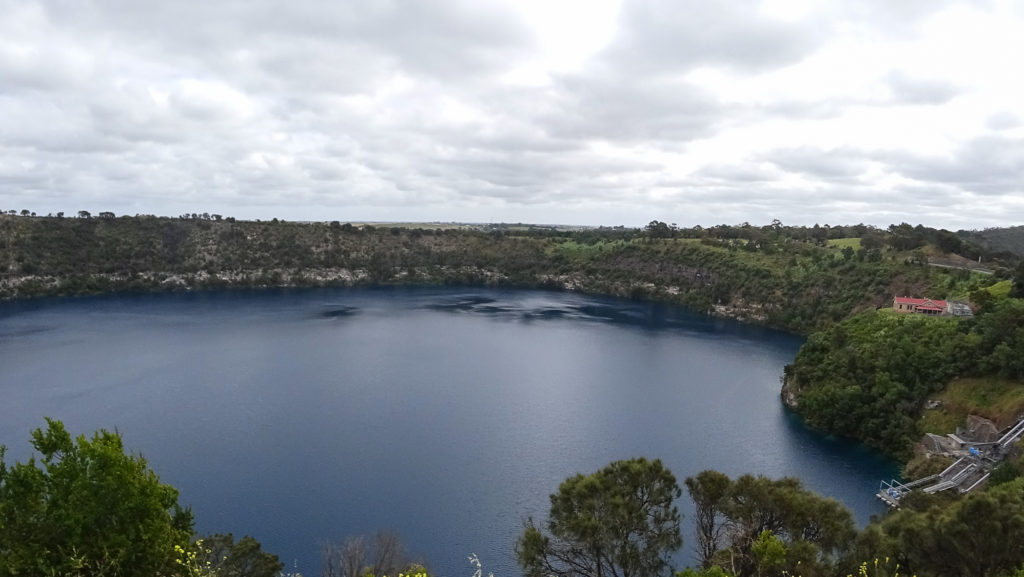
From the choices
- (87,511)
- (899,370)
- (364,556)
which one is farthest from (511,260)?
(87,511)

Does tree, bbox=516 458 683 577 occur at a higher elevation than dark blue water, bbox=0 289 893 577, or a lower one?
higher

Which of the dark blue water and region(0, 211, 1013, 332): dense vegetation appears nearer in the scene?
the dark blue water

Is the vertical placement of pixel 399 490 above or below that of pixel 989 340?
below

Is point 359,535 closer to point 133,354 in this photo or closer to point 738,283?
point 133,354

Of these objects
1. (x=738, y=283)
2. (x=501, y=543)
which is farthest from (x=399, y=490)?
(x=738, y=283)

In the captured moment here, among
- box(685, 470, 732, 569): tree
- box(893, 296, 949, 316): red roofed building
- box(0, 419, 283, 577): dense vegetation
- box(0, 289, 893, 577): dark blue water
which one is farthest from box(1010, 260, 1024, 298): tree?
box(0, 419, 283, 577): dense vegetation

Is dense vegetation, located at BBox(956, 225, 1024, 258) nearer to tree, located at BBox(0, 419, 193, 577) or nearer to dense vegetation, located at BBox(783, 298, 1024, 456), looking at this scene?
dense vegetation, located at BBox(783, 298, 1024, 456)

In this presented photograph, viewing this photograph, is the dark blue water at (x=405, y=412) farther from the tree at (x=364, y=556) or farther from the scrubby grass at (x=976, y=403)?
the scrubby grass at (x=976, y=403)
